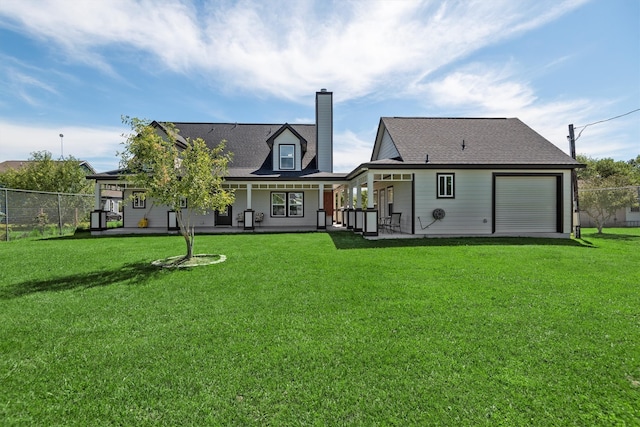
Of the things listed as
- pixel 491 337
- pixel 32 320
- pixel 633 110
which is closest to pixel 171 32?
pixel 32 320

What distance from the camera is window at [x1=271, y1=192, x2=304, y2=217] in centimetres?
1877

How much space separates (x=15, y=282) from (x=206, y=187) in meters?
4.09

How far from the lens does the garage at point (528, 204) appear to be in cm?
1397

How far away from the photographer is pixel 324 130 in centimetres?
1881

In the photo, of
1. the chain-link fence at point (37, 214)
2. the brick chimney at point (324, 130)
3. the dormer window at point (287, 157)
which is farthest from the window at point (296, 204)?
the chain-link fence at point (37, 214)

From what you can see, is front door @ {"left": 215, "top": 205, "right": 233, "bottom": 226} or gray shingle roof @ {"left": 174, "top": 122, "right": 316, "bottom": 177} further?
gray shingle roof @ {"left": 174, "top": 122, "right": 316, "bottom": 177}

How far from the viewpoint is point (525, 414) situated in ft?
7.93

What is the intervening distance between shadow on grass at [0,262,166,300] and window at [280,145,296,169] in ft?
37.7

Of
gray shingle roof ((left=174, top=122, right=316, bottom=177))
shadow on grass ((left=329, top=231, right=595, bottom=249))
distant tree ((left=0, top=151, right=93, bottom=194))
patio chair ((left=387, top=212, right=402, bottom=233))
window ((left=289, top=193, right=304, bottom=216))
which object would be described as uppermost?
gray shingle roof ((left=174, top=122, right=316, bottom=177))

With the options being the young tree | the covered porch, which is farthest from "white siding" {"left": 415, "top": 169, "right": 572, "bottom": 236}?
the young tree

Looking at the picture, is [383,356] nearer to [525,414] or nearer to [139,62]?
[525,414]

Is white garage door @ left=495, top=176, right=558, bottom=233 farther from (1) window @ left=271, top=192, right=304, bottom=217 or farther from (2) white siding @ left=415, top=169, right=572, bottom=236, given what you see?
(1) window @ left=271, top=192, right=304, bottom=217

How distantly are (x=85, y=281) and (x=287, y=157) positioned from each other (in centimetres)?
1295

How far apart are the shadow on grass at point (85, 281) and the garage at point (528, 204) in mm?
13203
